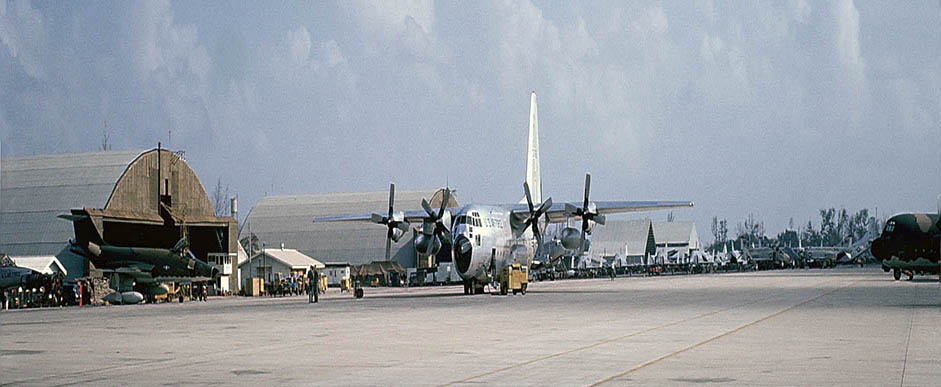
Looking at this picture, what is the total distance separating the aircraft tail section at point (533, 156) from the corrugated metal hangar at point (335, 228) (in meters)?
31.0

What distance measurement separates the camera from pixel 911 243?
192ft

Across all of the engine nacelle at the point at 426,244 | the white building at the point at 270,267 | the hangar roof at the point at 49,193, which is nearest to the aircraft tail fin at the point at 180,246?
the hangar roof at the point at 49,193

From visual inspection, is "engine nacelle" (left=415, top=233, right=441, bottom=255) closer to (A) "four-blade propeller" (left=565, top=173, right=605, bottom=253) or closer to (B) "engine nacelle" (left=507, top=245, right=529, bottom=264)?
(B) "engine nacelle" (left=507, top=245, right=529, bottom=264)

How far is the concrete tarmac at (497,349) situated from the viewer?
42.8 ft

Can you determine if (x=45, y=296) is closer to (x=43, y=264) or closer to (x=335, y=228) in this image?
(x=43, y=264)

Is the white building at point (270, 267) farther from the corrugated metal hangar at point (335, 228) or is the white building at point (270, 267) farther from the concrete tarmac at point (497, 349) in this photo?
the concrete tarmac at point (497, 349)

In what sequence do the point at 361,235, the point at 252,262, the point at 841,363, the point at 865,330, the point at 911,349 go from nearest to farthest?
the point at 841,363
the point at 911,349
the point at 865,330
the point at 252,262
the point at 361,235

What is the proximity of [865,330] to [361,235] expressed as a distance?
261ft

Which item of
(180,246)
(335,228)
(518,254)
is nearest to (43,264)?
(180,246)

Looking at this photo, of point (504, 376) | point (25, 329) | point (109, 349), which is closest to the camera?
point (504, 376)

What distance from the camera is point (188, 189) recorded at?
223 feet

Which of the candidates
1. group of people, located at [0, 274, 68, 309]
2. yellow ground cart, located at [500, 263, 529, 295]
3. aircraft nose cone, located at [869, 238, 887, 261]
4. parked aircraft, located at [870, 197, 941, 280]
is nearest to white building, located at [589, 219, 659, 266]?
aircraft nose cone, located at [869, 238, 887, 261]

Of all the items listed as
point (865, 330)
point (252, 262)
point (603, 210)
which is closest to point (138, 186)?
point (252, 262)

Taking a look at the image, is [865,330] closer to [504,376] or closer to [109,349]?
[504,376]
